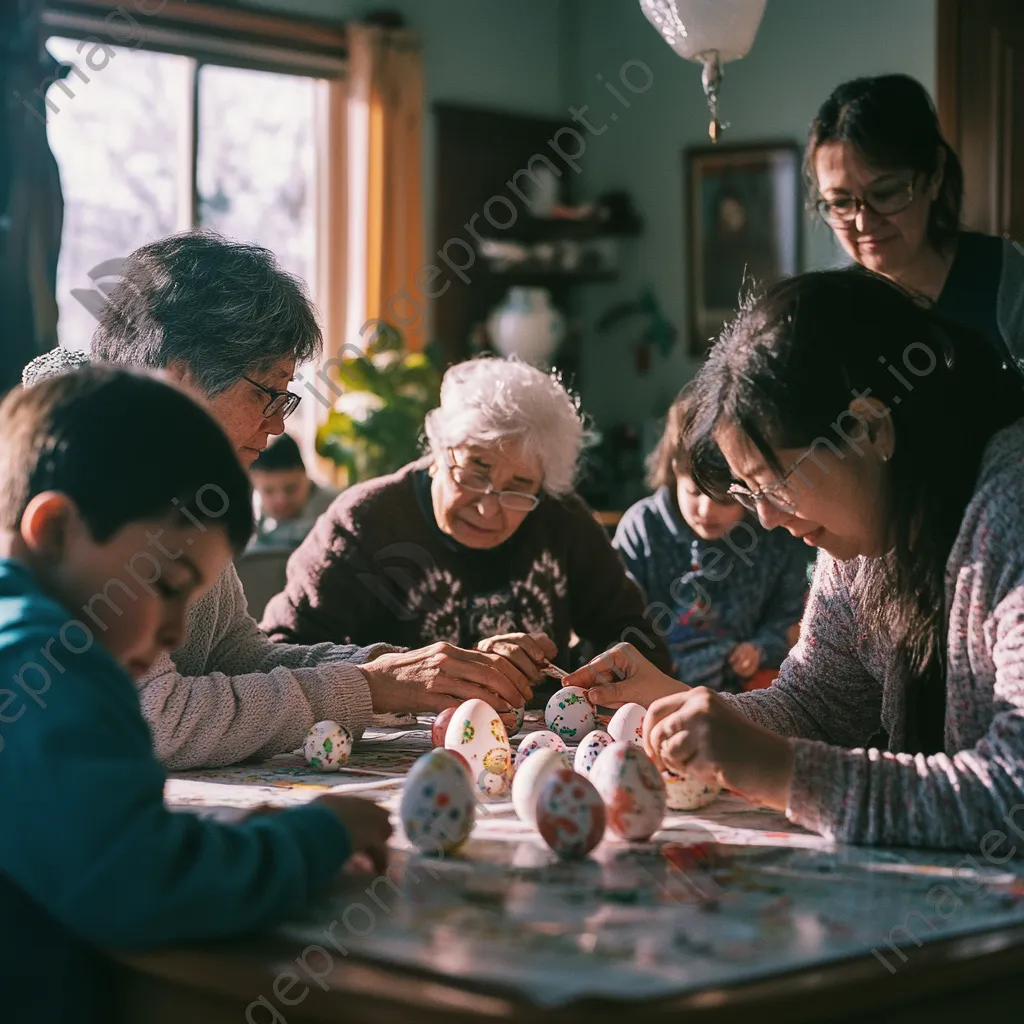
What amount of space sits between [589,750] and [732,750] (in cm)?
32

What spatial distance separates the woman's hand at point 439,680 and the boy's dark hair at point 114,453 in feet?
2.50

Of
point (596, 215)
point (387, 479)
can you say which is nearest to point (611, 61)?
point (596, 215)

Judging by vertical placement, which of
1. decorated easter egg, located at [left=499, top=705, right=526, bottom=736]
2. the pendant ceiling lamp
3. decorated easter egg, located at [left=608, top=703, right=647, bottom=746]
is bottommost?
decorated easter egg, located at [left=499, top=705, right=526, bottom=736]

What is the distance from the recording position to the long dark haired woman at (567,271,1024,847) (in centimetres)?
139

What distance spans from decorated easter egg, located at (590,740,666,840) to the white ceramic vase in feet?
16.0

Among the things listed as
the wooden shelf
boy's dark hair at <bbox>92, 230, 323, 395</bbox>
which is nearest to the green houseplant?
the wooden shelf

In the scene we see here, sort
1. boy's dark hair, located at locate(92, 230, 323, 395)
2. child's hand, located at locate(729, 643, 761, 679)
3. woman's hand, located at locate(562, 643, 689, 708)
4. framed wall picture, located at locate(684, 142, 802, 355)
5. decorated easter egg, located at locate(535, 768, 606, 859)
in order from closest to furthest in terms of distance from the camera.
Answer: decorated easter egg, located at locate(535, 768, 606, 859), boy's dark hair, located at locate(92, 230, 323, 395), woman's hand, located at locate(562, 643, 689, 708), child's hand, located at locate(729, 643, 761, 679), framed wall picture, located at locate(684, 142, 802, 355)

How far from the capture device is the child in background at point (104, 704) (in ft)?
3.62

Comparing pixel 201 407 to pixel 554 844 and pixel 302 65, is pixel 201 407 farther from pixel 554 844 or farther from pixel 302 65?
pixel 302 65

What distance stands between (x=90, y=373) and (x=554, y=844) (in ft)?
1.98

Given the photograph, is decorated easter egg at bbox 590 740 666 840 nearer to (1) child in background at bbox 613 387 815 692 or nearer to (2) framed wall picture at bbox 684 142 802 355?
(1) child in background at bbox 613 387 815 692

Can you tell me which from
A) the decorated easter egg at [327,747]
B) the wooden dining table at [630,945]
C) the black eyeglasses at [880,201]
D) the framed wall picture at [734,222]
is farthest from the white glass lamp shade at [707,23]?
the framed wall picture at [734,222]

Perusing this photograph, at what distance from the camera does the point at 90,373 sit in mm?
1248

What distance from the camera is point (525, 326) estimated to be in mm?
6289
